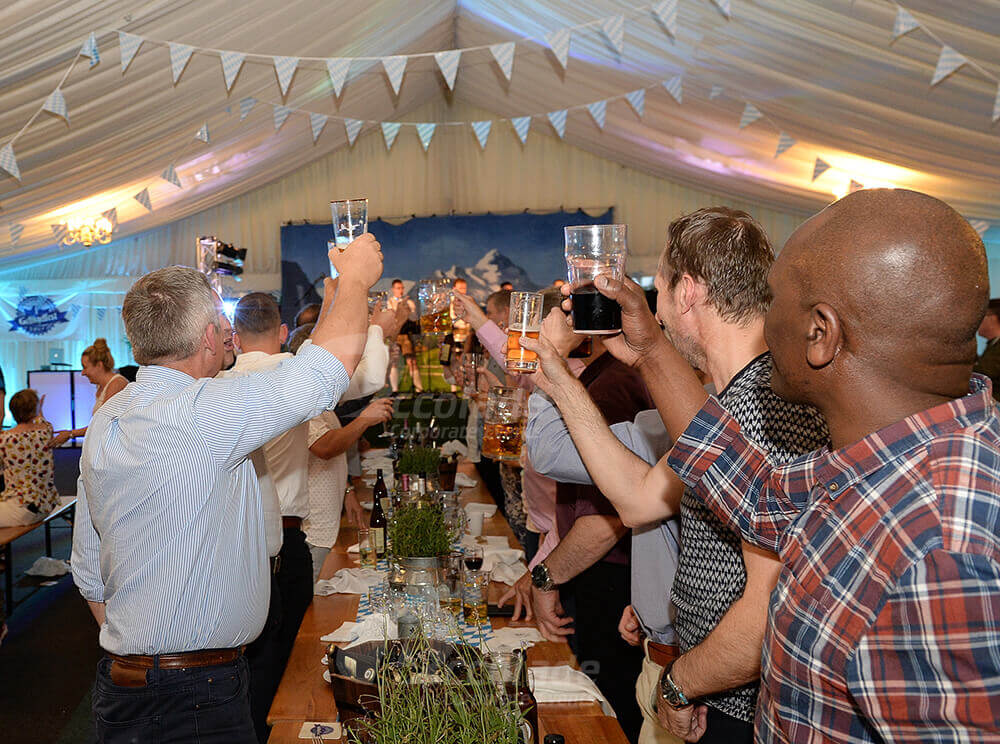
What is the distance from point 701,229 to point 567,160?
465 inches

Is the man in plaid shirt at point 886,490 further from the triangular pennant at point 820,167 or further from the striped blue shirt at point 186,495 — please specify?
the triangular pennant at point 820,167

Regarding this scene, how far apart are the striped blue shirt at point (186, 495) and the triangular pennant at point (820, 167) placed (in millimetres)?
7692

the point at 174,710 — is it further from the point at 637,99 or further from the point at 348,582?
the point at 637,99

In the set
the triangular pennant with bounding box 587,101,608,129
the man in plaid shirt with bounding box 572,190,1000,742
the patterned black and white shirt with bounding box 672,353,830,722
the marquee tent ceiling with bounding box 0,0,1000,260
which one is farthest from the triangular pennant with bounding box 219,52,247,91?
the man in plaid shirt with bounding box 572,190,1000,742

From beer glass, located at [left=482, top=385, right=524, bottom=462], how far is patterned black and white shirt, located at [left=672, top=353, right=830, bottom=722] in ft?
3.54

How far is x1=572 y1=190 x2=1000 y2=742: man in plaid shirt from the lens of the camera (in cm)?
61

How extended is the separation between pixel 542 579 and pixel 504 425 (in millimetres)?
628

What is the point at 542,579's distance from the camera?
2074 millimetres

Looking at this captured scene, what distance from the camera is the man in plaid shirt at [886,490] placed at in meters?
0.61

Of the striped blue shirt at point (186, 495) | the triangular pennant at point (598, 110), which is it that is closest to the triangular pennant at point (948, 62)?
the triangular pennant at point (598, 110)

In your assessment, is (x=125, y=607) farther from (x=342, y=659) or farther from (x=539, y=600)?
(x=539, y=600)

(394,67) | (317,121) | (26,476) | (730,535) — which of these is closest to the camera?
(730,535)

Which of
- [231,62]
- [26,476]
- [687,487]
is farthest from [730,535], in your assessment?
Answer: [231,62]

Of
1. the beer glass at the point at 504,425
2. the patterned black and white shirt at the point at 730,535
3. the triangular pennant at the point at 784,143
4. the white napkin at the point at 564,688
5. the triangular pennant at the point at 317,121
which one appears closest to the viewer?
the patterned black and white shirt at the point at 730,535
